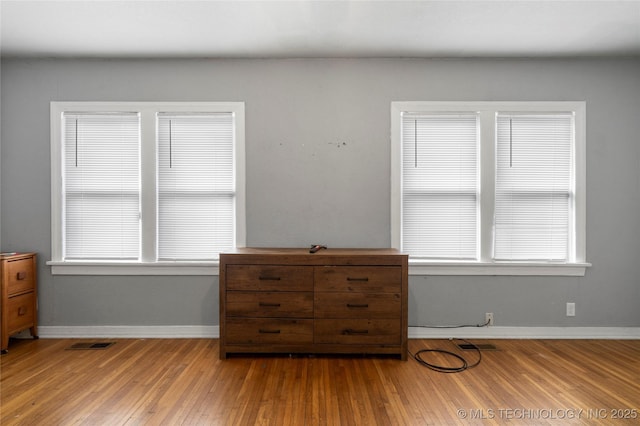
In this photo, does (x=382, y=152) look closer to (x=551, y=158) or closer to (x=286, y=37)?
(x=286, y=37)

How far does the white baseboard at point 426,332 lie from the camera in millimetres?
3299

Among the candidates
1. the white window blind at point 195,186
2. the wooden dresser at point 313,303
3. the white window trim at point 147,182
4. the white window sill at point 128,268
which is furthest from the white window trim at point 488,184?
the white window sill at point 128,268

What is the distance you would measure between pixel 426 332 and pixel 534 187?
177 cm

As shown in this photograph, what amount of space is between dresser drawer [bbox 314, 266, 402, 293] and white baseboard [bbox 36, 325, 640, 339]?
826 millimetres

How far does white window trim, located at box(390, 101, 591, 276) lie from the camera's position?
3.30 metres

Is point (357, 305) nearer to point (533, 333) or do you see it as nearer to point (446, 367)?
point (446, 367)

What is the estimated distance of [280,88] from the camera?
334cm

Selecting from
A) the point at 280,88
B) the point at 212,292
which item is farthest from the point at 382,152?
the point at 212,292

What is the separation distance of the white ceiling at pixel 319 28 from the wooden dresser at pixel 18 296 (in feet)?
6.43

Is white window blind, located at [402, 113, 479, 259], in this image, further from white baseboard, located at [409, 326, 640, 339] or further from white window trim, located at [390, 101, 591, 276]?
white baseboard, located at [409, 326, 640, 339]

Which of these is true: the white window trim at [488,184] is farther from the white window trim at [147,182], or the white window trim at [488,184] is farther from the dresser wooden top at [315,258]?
the white window trim at [147,182]

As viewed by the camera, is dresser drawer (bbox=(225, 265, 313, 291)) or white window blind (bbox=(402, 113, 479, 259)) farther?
white window blind (bbox=(402, 113, 479, 259))

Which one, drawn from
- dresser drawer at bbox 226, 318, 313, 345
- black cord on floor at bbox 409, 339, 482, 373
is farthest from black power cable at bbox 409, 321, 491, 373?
dresser drawer at bbox 226, 318, 313, 345

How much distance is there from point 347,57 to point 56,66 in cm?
285
